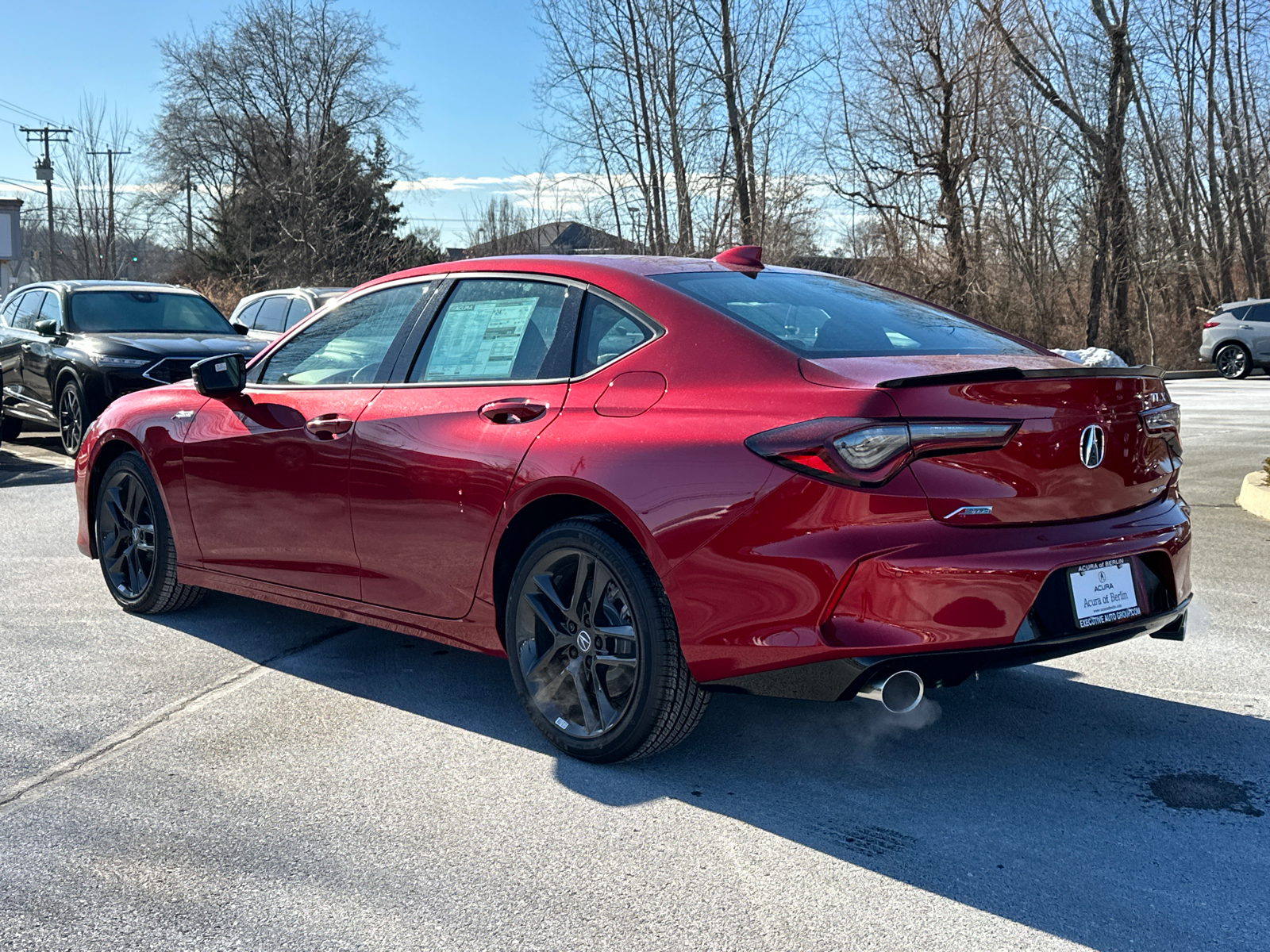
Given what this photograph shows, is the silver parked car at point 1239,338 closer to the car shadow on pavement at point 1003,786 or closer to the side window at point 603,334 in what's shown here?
the car shadow on pavement at point 1003,786

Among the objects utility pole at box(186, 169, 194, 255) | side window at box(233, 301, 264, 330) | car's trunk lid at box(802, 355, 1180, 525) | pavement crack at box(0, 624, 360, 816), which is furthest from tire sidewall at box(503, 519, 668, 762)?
utility pole at box(186, 169, 194, 255)

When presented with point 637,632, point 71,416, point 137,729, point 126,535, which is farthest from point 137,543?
point 71,416

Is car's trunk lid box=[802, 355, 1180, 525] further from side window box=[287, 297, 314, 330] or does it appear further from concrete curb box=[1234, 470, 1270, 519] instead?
side window box=[287, 297, 314, 330]

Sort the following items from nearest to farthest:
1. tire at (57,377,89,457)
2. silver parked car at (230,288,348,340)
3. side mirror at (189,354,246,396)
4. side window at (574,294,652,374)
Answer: side window at (574,294,652,374), side mirror at (189,354,246,396), tire at (57,377,89,457), silver parked car at (230,288,348,340)

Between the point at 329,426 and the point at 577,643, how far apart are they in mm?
1411

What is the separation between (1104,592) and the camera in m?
3.39

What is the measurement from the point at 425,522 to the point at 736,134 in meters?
18.9

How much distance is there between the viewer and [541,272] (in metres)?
4.22

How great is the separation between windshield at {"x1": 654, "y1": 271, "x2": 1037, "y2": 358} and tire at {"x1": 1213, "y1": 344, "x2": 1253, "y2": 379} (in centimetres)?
2393

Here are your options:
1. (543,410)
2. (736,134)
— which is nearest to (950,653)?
(543,410)

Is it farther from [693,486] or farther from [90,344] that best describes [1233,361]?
[693,486]

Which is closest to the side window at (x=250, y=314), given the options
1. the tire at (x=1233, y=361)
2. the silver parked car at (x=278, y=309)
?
the silver parked car at (x=278, y=309)

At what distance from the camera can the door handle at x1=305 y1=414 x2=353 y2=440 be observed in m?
4.48

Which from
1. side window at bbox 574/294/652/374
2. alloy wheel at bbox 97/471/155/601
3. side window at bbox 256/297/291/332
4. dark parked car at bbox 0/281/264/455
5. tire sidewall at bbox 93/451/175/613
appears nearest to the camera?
side window at bbox 574/294/652/374
